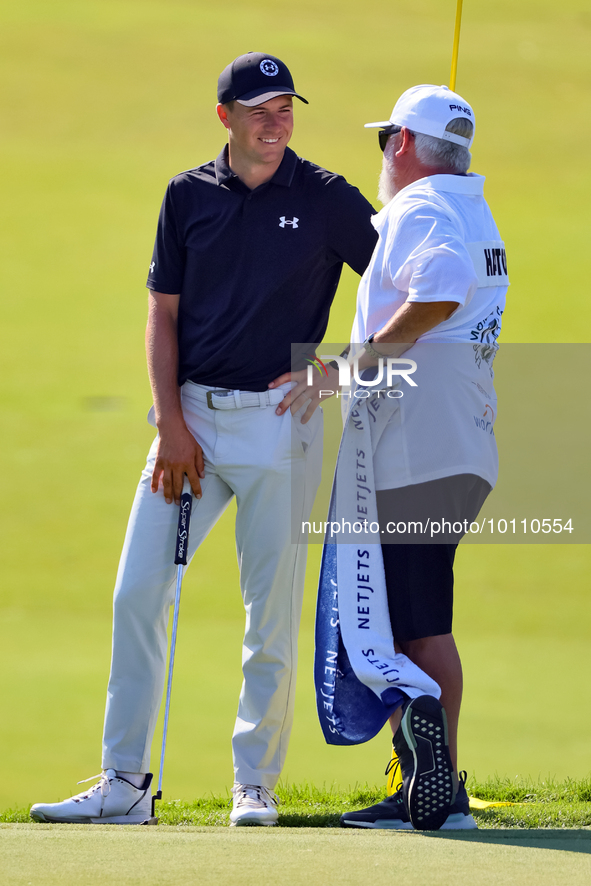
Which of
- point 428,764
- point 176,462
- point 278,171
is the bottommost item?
point 428,764

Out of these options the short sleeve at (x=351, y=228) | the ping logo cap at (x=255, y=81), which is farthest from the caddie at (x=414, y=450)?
the ping logo cap at (x=255, y=81)

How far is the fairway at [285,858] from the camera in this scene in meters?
1.27

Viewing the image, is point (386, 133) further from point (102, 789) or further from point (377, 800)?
point (377, 800)

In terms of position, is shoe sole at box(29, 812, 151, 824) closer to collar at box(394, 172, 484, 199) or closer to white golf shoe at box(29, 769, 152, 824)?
white golf shoe at box(29, 769, 152, 824)

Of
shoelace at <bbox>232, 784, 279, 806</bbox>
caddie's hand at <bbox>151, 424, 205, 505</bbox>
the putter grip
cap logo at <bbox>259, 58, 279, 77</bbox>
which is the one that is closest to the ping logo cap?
cap logo at <bbox>259, 58, 279, 77</bbox>

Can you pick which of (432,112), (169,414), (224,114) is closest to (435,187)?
(432,112)

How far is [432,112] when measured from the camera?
5.73ft

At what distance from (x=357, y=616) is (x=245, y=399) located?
0.46m

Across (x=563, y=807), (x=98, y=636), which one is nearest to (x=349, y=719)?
(x=563, y=807)

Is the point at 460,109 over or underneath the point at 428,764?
over

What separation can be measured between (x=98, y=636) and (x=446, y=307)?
2.43m

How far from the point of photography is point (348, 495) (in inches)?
69.1

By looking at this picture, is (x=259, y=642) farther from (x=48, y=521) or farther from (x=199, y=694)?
(x=48, y=521)

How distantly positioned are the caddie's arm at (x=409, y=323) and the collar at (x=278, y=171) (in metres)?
0.41
